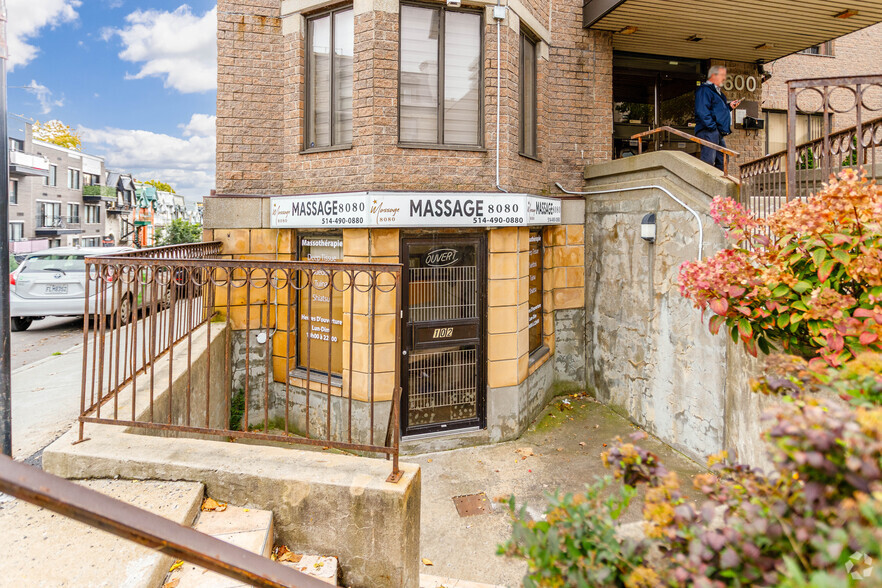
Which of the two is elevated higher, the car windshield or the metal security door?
the car windshield

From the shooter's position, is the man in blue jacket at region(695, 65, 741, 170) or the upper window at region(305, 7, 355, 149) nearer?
the upper window at region(305, 7, 355, 149)

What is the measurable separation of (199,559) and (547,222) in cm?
686

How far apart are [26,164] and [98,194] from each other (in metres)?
14.1

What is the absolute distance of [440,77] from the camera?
6.82m

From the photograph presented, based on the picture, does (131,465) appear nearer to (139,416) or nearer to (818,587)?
(139,416)

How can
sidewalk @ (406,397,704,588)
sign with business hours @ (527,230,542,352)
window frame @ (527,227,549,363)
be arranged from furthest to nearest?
window frame @ (527,227,549,363) < sign with business hours @ (527,230,542,352) < sidewalk @ (406,397,704,588)

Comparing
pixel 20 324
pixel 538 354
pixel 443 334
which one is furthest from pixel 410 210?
pixel 20 324

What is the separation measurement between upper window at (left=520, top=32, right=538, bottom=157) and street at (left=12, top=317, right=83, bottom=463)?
670cm

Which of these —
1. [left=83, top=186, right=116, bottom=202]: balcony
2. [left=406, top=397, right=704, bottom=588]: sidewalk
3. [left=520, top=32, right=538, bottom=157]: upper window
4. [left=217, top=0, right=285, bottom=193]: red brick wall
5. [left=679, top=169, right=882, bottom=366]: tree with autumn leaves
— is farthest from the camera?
[left=83, top=186, right=116, bottom=202]: balcony

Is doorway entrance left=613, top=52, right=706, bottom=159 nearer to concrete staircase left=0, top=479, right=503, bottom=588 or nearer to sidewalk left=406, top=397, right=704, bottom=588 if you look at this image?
sidewalk left=406, top=397, right=704, bottom=588

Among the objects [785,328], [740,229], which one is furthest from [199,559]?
[740,229]

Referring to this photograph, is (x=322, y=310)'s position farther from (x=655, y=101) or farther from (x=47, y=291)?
(x=655, y=101)

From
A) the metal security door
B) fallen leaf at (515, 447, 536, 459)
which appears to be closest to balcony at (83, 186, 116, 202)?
the metal security door

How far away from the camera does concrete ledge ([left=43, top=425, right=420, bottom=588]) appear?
115 inches
